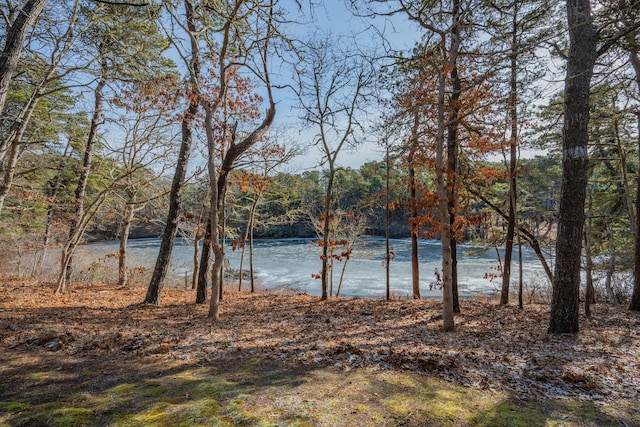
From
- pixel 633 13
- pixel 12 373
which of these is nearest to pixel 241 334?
pixel 12 373

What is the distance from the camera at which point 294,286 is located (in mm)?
18828

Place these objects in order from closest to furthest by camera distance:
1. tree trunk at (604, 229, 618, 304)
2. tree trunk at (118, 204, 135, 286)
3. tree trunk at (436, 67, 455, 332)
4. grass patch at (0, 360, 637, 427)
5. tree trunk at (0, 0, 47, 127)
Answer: grass patch at (0, 360, 637, 427), tree trunk at (0, 0, 47, 127), tree trunk at (436, 67, 455, 332), tree trunk at (604, 229, 618, 304), tree trunk at (118, 204, 135, 286)

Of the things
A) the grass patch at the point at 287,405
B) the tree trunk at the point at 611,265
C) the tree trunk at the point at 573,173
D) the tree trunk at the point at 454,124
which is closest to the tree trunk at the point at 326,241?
the tree trunk at the point at 454,124

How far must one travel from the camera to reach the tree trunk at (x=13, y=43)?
3895mm

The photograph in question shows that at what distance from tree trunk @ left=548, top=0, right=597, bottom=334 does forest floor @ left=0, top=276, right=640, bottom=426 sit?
2.19 ft

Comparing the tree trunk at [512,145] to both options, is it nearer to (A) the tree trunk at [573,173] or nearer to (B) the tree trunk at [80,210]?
(A) the tree trunk at [573,173]

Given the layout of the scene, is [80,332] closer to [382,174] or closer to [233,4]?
[233,4]

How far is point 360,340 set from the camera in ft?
16.6

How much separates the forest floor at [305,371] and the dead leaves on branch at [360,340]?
0.03 m

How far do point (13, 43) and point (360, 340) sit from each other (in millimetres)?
6310

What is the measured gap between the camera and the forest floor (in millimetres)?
2637

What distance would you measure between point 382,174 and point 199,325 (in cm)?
821

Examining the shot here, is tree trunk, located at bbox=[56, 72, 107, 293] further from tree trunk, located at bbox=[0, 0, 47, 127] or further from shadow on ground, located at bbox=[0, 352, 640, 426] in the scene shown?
shadow on ground, located at bbox=[0, 352, 640, 426]

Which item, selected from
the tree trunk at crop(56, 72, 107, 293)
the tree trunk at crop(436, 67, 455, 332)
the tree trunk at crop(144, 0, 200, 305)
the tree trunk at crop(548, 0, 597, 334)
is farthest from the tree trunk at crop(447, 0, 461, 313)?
the tree trunk at crop(56, 72, 107, 293)
